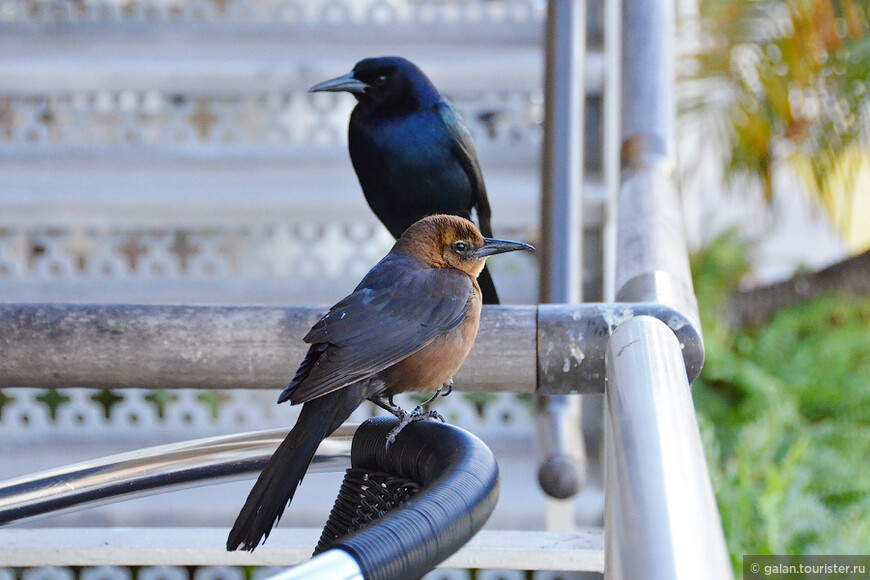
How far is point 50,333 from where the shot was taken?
95 cm

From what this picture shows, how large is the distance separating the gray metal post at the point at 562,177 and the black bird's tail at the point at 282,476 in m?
0.65

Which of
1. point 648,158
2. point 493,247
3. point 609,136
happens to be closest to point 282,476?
point 493,247

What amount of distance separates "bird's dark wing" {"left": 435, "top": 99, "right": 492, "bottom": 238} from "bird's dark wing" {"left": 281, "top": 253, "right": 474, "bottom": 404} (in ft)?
2.46

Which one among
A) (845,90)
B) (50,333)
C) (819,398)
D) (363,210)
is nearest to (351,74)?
(363,210)

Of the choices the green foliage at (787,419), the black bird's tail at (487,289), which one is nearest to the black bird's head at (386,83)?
A: the black bird's tail at (487,289)

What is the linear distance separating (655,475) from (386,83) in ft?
4.24

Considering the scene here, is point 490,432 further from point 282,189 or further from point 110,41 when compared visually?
point 110,41

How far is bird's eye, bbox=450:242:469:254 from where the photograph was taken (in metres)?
1.00

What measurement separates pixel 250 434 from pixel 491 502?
334mm

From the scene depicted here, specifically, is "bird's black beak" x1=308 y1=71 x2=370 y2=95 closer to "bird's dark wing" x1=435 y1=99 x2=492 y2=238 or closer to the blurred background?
"bird's dark wing" x1=435 y1=99 x2=492 y2=238

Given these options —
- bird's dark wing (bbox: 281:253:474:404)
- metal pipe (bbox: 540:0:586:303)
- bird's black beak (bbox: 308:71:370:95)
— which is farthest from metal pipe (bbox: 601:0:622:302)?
bird's dark wing (bbox: 281:253:474:404)

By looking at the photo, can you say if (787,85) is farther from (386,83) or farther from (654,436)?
(654,436)

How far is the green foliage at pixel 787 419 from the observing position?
9.22 feet

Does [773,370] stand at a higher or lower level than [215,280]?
lower
